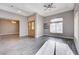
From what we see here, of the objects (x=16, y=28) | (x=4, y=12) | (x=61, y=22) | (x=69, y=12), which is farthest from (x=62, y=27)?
(x=16, y=28)

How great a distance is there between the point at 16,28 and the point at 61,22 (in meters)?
8.67

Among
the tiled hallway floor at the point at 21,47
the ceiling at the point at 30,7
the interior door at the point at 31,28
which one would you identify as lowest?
the tiled hallway floor at the point at 21,47

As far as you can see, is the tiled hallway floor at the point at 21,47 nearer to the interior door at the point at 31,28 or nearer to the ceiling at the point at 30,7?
the ceiling at the point at 30,7

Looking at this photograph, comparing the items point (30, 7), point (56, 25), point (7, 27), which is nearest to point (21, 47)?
point (30, 7)

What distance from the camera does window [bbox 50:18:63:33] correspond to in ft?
23.1

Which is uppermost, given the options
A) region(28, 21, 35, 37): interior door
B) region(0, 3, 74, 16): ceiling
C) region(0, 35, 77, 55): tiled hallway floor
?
region(0, 3, 74, 16): ceiling

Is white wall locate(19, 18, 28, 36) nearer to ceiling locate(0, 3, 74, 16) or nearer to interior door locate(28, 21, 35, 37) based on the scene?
interior door locate(28, 21, 35, 37)

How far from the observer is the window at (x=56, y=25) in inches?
278

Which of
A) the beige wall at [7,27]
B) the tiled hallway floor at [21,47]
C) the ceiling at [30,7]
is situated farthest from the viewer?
the beige wall at [7,27]

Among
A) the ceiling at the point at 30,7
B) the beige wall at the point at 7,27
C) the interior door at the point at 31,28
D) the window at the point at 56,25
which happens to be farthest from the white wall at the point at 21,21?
the beige wall at the point at 7,27

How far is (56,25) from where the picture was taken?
300 inches

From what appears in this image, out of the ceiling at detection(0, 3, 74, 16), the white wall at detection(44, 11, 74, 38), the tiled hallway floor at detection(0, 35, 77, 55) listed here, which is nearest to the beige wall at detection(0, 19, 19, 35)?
the ceiling at detection(0, 3, 74, 16)

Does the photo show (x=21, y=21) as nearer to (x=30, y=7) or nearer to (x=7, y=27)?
(x=30, y=7)

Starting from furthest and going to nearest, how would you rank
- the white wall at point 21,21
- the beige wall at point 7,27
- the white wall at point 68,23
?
the beige wall at point 7,27
the white wall at point 21,21
the white wall at point 68,23
